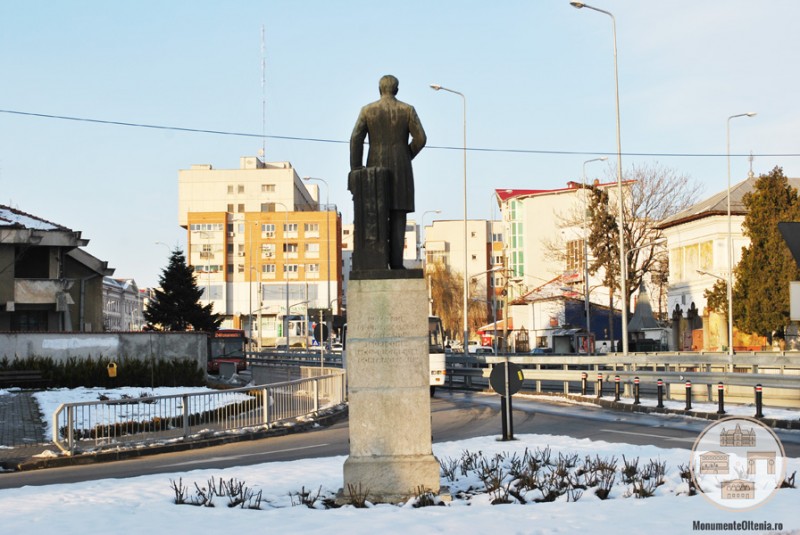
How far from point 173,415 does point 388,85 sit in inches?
462

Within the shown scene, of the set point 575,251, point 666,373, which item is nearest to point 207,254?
point 575,251

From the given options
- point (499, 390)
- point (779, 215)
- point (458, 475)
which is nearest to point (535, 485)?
point (458, 475)

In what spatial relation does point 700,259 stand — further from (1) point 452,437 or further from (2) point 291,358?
(1) point 452,437

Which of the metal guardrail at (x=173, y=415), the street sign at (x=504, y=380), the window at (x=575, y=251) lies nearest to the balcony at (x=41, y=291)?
the metal guardrail at (x=173, y=415)

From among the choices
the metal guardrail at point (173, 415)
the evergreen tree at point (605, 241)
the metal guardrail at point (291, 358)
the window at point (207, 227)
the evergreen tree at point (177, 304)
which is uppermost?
the window at point (207, 227)

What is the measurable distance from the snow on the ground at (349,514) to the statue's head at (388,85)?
14.9 ft

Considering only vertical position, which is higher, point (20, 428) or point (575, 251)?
point (575, 251)

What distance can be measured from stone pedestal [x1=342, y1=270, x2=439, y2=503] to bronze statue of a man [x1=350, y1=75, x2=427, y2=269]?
0.62 meters

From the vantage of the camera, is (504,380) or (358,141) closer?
(358,141)

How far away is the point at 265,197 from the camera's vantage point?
448ft

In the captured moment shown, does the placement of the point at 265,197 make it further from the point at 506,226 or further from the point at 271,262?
the point at 506,226

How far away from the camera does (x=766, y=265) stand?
58.1 m

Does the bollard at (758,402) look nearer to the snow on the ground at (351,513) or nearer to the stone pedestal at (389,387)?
the snow on the ground at (351,513)

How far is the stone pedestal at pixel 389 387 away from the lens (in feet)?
35.0
